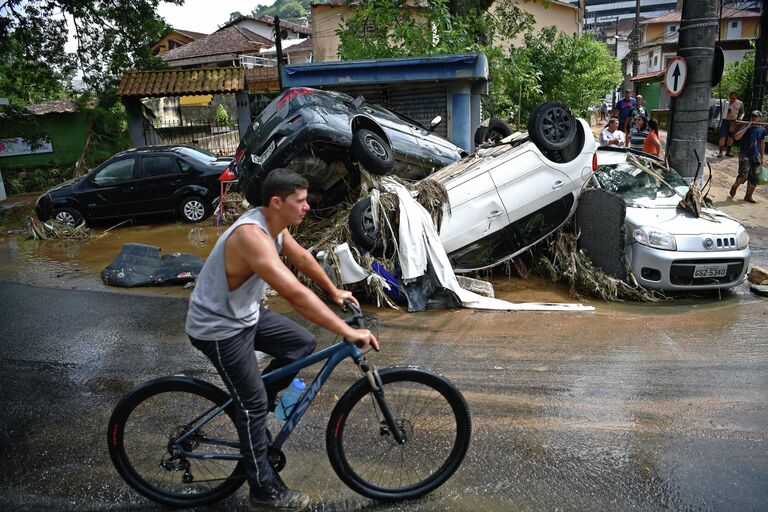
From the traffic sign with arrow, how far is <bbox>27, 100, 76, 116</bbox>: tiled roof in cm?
1746

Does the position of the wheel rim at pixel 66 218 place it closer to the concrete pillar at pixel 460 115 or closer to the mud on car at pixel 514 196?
the mud on car at pixel 514 196

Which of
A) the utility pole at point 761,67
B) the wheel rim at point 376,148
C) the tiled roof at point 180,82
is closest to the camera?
the wheel rim at point 376,148

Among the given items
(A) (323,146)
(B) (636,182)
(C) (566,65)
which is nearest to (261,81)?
(C) (566,65)

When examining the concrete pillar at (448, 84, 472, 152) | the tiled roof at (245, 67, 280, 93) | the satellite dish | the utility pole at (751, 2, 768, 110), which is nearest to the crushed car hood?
the satellite dish

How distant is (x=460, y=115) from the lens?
12.6 meters

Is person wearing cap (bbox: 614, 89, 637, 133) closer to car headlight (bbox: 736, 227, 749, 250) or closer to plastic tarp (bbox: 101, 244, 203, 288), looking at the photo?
car headlight (bbox: 736, 227, 749, 250)

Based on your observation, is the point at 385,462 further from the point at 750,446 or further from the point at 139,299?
the point at 139,299

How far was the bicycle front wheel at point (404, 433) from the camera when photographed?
3.12 meters

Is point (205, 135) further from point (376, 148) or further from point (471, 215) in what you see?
point (471, 215)

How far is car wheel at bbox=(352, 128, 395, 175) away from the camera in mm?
7416

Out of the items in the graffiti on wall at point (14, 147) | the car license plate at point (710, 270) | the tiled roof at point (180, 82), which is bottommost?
the car license plate at point (710, 270)

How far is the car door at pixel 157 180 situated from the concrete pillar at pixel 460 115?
575 cm

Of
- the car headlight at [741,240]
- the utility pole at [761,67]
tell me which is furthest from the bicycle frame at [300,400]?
the utility pole at [761,67]

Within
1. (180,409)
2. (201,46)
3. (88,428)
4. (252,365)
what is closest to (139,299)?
(88,428)
